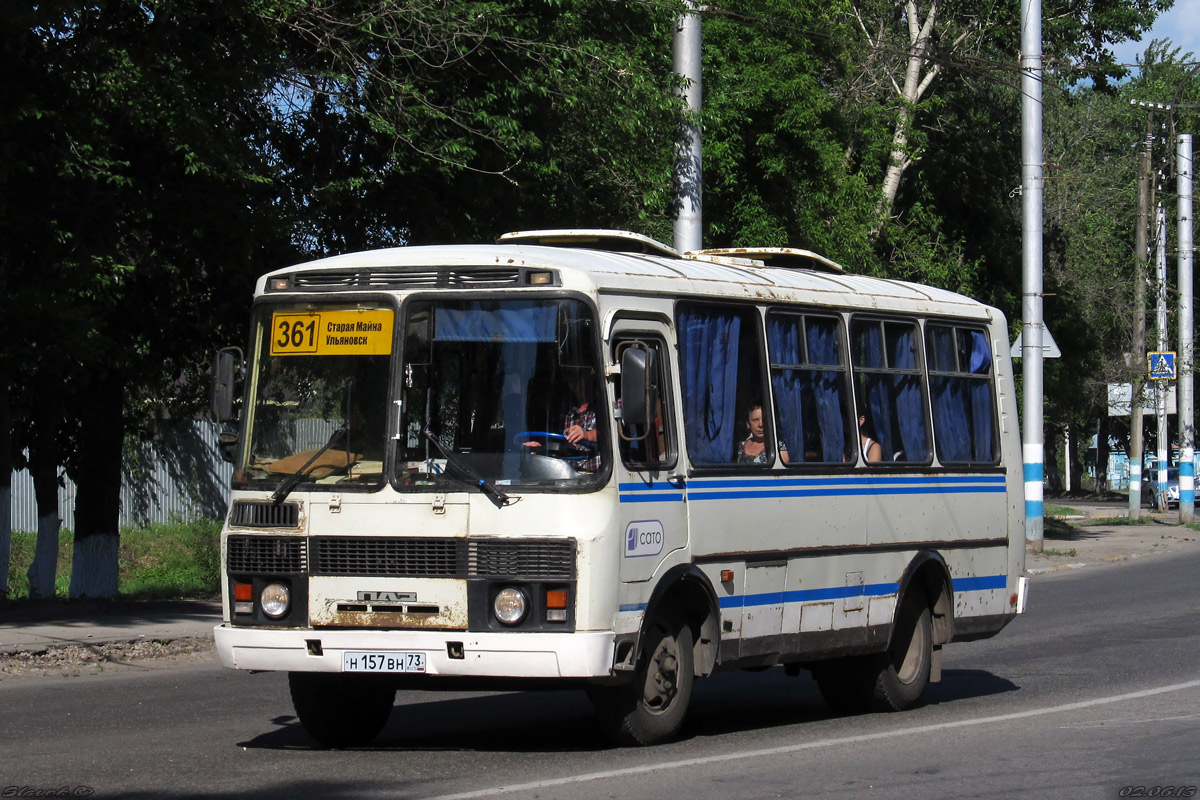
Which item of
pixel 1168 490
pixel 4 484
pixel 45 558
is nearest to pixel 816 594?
pixel 4 484

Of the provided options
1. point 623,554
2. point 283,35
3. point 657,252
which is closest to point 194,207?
point 283,35

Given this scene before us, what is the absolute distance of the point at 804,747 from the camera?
29.9 ft

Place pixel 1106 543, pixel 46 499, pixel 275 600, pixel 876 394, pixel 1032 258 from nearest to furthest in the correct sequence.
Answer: pixel 275 600 → pixel 876 394 → pixel 46 499 → pixel 1032 258 → pixel 1106 543

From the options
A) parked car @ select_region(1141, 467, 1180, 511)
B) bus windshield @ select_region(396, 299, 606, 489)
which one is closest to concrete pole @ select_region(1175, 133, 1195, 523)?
parked car @ select_region(1141, 467, 1180, 511)

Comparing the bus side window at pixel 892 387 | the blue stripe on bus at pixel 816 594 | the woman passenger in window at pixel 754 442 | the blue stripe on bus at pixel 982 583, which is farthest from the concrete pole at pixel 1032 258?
the woman passenger in window at pixel 754 442

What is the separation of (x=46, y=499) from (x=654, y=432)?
15.2 m

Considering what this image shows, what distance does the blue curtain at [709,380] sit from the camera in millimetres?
9391

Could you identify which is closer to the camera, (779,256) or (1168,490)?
(779,256)

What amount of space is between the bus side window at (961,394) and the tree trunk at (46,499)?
1196cm

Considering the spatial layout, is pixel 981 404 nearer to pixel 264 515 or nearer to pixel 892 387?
pixel 892 387

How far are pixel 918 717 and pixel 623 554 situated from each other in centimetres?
330

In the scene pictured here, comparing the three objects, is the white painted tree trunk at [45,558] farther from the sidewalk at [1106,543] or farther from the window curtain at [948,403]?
the window curtain at [948,403]

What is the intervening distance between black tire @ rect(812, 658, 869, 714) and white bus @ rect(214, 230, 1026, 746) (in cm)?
87

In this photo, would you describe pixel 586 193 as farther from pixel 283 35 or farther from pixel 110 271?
pixel 110 271
